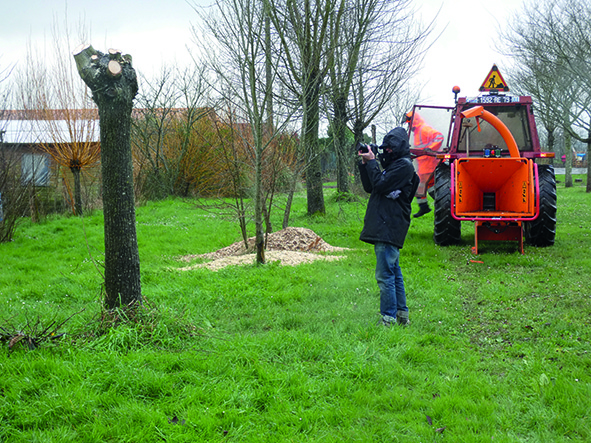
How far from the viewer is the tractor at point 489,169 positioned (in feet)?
25.7

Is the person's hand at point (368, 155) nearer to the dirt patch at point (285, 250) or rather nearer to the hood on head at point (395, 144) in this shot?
the hood on head at point (395, 144)

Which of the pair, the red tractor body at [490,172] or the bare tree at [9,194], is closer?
the red tractor body at [490,172]

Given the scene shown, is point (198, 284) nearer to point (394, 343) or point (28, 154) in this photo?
point (394, 343)

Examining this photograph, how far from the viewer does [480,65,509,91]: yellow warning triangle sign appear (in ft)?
29.8

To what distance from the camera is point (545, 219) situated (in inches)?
323

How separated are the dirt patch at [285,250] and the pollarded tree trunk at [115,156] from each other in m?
3.56

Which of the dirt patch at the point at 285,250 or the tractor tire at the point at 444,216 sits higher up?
the tractor tire at the point at 444,216

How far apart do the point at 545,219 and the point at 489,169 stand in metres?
1.35

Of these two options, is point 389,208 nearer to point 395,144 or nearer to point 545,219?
point 395,144

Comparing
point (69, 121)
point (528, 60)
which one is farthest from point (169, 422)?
point (528, 60)

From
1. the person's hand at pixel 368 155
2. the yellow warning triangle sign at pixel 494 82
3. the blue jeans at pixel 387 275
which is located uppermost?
the yellow warning triangle sign at pixel 494 82

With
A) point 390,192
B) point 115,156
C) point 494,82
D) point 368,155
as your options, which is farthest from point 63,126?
point 390,192

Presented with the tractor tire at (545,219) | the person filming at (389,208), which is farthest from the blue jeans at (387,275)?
the tractor tire at (545,219)

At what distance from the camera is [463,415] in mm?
2873
